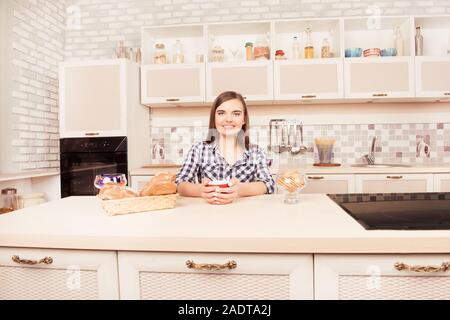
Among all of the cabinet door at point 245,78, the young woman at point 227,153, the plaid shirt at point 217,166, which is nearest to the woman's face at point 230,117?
the young woman at point 227,153

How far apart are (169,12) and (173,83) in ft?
3.01

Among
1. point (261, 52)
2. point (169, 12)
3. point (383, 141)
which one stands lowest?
point (383, 141)

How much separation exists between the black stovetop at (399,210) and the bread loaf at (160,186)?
61cm

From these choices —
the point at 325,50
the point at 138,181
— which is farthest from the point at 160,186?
the point at 325,50

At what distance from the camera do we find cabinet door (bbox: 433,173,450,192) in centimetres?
287

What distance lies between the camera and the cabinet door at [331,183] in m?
2.92

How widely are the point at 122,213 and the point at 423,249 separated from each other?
868mm

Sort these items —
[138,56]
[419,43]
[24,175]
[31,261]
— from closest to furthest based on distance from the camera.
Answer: [31,261] → [24,175] → [419,43] → [138,56]

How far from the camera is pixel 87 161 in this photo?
322cm

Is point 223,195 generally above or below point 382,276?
above

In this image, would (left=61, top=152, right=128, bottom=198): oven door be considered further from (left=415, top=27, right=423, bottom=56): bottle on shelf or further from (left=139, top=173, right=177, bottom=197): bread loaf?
(left=415, top=27, right=423, bottom=56): bottle on shelf

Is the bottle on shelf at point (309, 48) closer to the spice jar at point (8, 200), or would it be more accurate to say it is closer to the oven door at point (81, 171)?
the oven door at point (81, 171)

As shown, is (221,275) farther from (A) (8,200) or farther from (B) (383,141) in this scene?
(B) (383,141)

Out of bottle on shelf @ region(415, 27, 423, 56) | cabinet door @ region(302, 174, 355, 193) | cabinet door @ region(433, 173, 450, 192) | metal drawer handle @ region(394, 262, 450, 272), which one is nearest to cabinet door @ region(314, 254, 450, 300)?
metal drawer handle @ region(394, 262, 450, 272)
